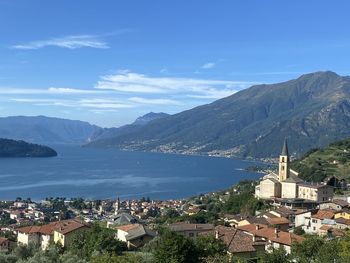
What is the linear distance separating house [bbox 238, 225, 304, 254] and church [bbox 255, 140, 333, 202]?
20.5m

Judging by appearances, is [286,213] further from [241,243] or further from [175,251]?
[175,251]

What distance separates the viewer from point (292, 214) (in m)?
37.8

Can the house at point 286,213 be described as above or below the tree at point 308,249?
below

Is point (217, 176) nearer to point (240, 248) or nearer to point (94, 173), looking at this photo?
point (94, 173)

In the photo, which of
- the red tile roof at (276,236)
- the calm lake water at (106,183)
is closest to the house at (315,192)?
the red tile roof at (276,236)

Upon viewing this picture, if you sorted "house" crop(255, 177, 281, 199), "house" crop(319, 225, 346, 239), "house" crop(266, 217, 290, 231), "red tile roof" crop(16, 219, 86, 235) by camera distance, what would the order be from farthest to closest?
"house" crop(255, 177, 281, 199)
"house" crop(266, 217, 290, 231)
"red tile roof" crop(16, 219, 86, 235)
"house" crop(319, 225, 346, 239)

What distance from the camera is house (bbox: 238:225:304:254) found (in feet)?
82.7

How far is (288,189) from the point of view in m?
50.8

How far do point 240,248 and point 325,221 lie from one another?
399 inches

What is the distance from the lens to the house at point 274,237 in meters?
25.2

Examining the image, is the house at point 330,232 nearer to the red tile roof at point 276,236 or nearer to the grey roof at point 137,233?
the red tile roof at point 276,236

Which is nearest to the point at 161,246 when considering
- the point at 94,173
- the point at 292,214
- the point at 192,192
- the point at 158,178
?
the point at 292,214

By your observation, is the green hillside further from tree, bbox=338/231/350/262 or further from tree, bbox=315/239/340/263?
Answer: tree, bbox=338/231/350/262

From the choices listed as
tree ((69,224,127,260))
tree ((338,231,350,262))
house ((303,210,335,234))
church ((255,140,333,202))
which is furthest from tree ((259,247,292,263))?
church ((255,140,333,202))
